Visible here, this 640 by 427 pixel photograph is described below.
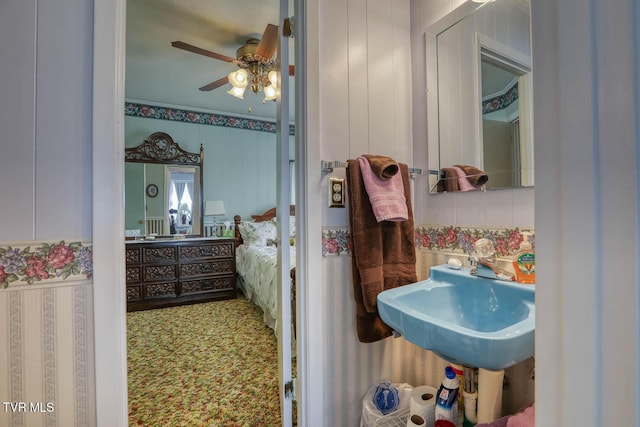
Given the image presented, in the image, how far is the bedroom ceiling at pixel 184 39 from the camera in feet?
6.94

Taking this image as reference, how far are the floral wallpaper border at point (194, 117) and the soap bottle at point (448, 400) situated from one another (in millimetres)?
2960

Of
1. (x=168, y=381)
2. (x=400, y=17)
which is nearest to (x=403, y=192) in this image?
(x=400, y=17)

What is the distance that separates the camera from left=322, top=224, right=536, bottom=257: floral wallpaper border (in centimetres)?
114

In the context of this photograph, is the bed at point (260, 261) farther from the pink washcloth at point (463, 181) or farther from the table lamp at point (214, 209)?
the pink washcloth at point (463, 181)

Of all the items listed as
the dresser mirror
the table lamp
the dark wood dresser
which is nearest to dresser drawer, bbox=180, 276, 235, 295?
the dark wood dresser

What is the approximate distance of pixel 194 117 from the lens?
396cm

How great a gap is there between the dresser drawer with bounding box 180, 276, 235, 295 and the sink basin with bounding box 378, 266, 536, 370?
3.07 m

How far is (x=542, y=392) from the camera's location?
0.33m

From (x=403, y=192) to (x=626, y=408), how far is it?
1.09 metres

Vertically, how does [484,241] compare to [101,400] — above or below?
above

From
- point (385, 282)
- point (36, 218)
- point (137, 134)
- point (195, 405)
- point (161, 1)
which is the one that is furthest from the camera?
point (137, 134)

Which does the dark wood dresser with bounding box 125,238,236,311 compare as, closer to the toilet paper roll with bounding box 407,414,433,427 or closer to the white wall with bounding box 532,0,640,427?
the toilet paper roll with bounding box 407,414,433,427

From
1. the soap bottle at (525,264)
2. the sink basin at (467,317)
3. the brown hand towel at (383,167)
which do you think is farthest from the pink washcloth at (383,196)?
the soap bottle at (525,264)

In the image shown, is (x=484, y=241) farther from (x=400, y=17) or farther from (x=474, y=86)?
(x=400, y=17)
